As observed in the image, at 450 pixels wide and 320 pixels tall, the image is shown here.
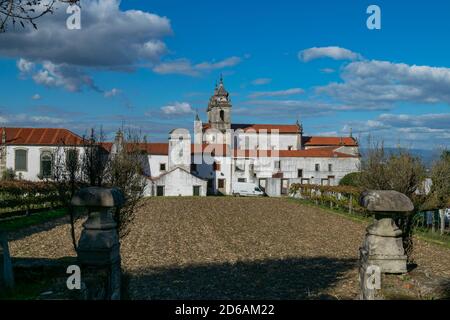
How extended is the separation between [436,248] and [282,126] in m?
67.2

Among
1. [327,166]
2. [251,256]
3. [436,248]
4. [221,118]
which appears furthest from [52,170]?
[221,118]

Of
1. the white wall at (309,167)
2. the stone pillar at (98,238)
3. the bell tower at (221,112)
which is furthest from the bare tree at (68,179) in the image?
the bell tower at (221,112)

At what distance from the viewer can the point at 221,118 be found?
7981 centimetres

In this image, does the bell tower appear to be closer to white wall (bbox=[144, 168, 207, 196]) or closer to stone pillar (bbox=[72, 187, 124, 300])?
white wall (bbox=[144, 168, 207, 196])

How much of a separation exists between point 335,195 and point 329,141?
48775 mm

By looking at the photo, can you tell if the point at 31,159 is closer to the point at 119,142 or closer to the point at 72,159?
the point at 119,142

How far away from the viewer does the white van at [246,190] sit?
192ft

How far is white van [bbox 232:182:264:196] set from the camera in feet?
192

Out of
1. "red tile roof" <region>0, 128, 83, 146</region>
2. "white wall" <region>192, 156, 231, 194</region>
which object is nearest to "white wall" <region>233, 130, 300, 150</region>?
"white wall" <region>192, 156, 231, 194</region>

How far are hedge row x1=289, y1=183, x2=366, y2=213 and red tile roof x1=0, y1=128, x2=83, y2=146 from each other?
30190 millimetres

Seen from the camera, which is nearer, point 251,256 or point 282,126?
point 251,256

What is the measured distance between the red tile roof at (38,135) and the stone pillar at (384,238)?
55619 millimetres
